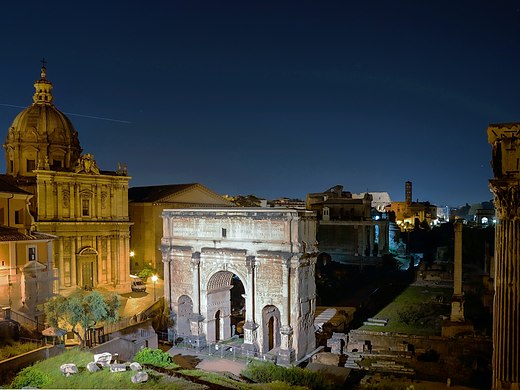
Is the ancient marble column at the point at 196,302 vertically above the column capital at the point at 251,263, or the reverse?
the column capital at the point at 251,263

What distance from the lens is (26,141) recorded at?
40.1 m

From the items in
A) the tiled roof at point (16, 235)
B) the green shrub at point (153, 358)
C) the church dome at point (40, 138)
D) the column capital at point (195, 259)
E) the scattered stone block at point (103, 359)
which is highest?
the church dome at point (40, 138)

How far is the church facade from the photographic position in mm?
35875

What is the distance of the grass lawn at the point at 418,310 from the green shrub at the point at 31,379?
21132 mm

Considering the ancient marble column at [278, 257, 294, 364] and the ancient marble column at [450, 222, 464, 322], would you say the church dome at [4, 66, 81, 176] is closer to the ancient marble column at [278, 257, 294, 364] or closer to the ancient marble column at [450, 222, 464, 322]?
the ancient marble column at [278, 257, 294, 364]

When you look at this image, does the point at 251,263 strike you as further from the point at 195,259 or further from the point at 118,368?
the point at 118,368

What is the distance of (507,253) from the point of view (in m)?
11.0

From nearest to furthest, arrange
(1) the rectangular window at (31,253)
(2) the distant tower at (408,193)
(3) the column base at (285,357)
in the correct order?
(3) the column base at (285,357), (1) the rectangular window at (31,253), (2) the distant tower at (408,193)

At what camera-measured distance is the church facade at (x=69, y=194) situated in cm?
3588

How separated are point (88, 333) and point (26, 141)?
77.3 feet

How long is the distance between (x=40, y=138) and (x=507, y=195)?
3929cm

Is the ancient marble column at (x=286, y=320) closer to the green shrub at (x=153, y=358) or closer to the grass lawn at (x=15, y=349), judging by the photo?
the green shrub at (x=153, y=358)

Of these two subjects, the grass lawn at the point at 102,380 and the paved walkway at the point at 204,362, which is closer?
the grass lawn at the point at 102,380

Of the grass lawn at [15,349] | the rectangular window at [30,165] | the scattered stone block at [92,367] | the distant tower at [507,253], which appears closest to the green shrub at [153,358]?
the scattered stone block at [92,367]
